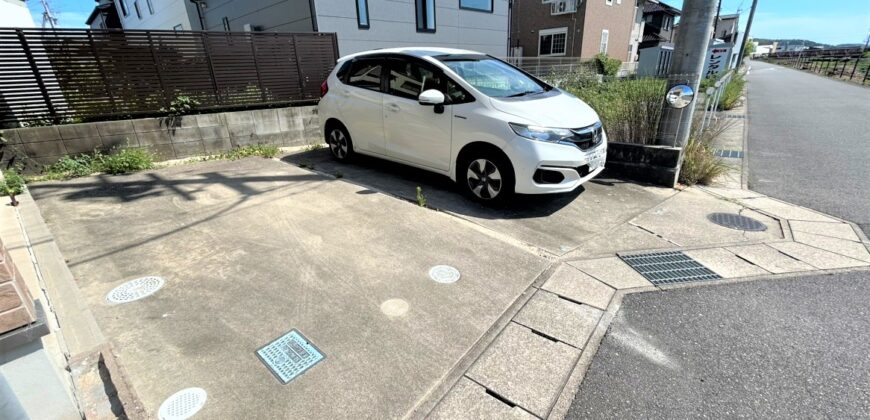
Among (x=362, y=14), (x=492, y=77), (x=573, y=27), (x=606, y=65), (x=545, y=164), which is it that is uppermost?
(x=573, y=27)

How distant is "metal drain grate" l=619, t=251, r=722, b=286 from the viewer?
305 cm

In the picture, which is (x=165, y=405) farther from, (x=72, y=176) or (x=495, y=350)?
(x=72, y=176)

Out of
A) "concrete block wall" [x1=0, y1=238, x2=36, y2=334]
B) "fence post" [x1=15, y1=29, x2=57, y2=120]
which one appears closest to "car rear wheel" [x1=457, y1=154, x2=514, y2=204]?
"concrete block wall" [x1=0, y1=238, x2=36, y2=334]

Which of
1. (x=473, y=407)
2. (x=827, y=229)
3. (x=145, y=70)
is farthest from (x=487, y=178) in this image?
(x=145, y=70)

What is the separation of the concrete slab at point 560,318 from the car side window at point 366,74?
3.56 meters

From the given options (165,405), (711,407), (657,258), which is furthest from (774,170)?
(165,405)

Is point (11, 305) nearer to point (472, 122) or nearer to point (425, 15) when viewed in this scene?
point (472, 122)

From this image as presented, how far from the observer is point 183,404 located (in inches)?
74.4

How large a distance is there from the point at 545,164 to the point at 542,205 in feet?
2.46

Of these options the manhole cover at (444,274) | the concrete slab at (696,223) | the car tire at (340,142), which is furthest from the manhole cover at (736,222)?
the car tire at (340,142)

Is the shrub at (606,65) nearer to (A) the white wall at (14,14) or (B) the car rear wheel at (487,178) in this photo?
(B) the car rear wheel at (487,178)

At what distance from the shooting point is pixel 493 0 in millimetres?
15070

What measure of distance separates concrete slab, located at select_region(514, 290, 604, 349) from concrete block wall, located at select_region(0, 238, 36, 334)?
93.9 inches

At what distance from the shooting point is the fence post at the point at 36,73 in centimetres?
508
